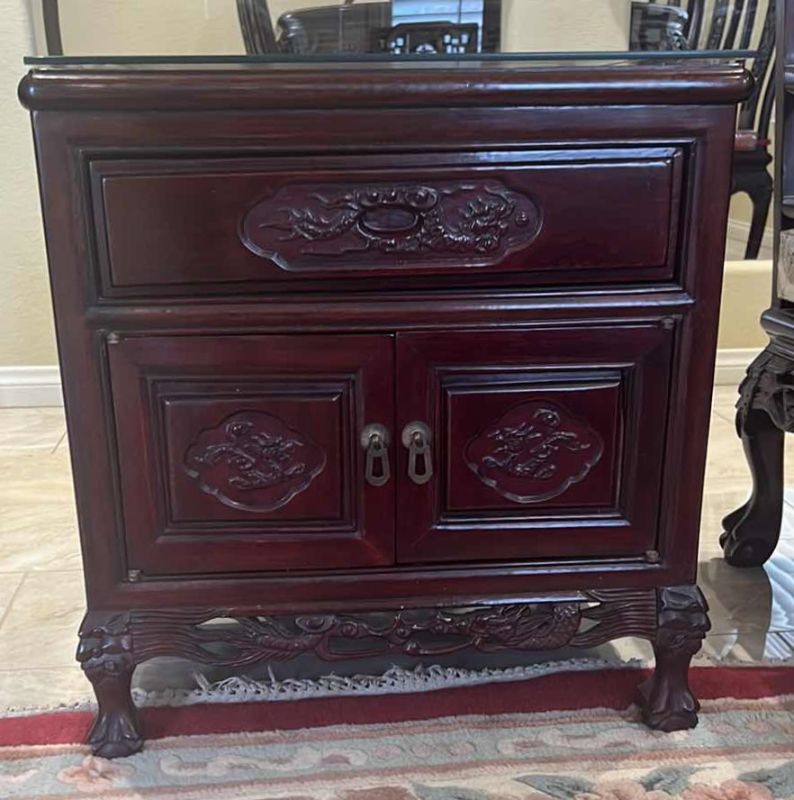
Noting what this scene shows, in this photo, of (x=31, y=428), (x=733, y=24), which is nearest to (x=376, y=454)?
(x=31, y=428)

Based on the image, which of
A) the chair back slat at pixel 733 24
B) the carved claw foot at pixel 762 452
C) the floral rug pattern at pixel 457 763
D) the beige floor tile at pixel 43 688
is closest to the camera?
the floral rug pattern at pixel 457 763

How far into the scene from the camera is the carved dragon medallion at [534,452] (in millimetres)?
826

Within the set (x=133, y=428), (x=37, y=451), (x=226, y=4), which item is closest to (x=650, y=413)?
(x=133, y=428)

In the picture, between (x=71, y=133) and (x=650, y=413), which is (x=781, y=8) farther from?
(x=71, y=133)

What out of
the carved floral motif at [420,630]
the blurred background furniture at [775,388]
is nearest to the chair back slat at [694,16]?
the blurred background furniture at [775,388]

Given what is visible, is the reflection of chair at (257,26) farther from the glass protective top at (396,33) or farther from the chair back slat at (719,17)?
the chair back slat at (719,17)

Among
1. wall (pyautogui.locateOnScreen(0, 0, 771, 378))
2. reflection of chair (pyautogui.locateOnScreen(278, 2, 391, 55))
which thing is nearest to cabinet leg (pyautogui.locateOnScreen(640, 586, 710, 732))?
reflection of chair (pyautogui.locateOnScreen(278, 2, 391, 55))

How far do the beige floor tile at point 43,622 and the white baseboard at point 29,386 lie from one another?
32.0 inches

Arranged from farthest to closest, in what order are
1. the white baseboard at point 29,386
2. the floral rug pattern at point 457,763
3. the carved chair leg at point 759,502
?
the white baseboard at point 29,386, the carved chair leg at point 759,502, the floral rug pattern at point 457,763

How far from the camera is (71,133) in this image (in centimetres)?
73

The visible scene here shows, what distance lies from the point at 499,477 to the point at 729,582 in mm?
528

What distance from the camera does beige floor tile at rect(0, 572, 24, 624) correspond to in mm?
1152

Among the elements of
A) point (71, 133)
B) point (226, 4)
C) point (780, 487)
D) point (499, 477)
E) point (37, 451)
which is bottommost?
point (37, 451)

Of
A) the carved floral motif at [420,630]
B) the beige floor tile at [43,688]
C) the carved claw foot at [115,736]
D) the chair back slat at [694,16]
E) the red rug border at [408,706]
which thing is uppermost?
the chair back slat at [694,16]
